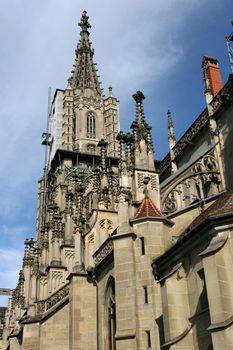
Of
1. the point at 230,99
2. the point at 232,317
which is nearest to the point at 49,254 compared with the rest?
the point at 230,99

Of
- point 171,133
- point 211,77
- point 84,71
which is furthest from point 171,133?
point 84,71

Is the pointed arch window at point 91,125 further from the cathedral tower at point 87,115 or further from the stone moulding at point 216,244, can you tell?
the stone moulding at point 216,244

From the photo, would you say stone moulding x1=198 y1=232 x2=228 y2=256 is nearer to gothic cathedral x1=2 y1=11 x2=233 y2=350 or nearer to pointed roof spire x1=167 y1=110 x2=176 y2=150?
gothic cathedral x1=2 y1=11 x2=233 y2=350

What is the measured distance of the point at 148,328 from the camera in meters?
15.5

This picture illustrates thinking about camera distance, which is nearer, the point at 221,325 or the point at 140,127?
the point at 221,325

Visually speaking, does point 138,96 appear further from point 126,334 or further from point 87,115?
point 87,115

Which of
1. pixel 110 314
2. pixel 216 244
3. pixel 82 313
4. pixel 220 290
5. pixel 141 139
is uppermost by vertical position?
pixel 141 139

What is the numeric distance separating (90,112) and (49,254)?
98.2 feet

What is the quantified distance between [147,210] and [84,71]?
1938 inches

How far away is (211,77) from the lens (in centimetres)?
2711

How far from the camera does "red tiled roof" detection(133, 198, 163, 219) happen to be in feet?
56.1

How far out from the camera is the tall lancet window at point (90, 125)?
187 feet

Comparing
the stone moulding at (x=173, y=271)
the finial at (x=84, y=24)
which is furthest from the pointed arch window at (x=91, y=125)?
the stone moulding at (x=173, y=271)

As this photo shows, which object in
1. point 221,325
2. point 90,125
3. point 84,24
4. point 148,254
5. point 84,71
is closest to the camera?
point 221,325
